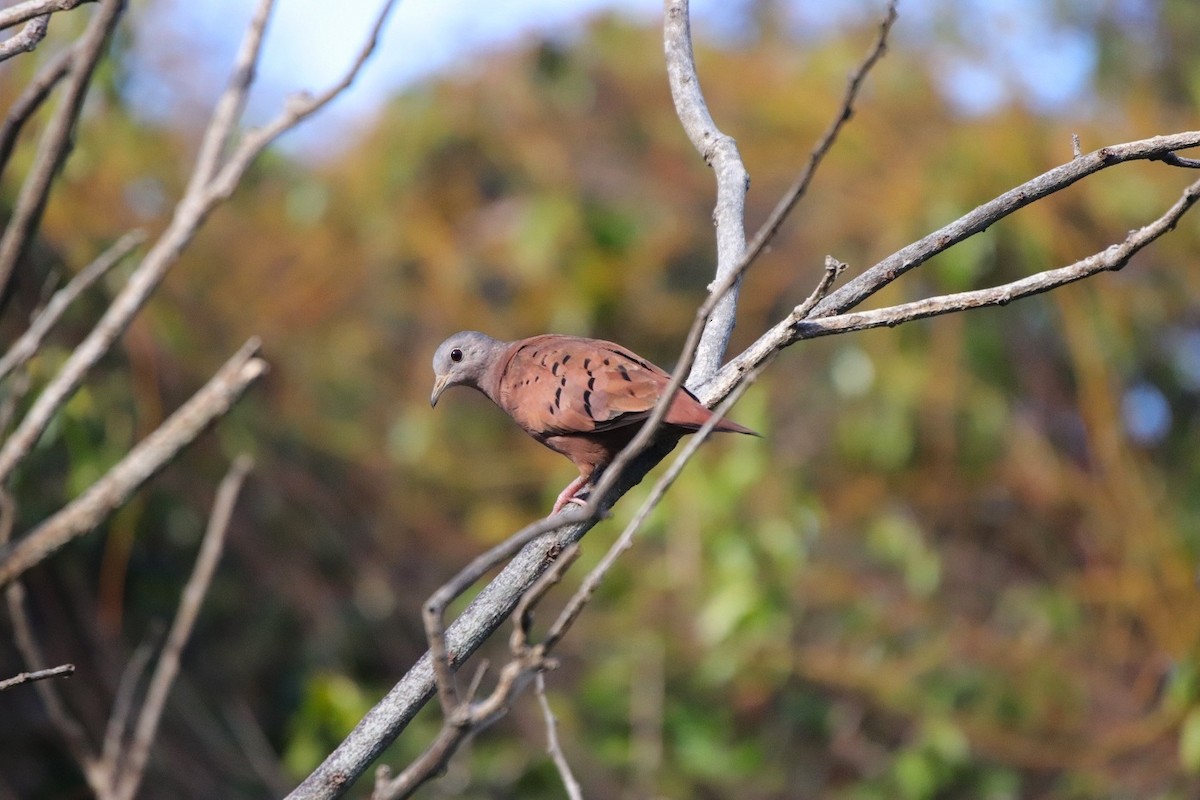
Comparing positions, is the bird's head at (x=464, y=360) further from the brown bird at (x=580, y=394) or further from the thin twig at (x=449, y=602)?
the thin twig at (x=449, y=602)

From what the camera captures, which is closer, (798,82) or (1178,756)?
(1178,756)

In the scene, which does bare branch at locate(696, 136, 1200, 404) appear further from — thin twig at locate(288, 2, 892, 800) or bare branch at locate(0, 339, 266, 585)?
bare branch at locate(0, 339, 266, 585)

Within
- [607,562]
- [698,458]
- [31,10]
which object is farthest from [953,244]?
[698,458]

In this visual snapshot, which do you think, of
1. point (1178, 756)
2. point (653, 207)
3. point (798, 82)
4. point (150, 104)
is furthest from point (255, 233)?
point (1178, 756)

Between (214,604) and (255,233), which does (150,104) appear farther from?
(214,604)

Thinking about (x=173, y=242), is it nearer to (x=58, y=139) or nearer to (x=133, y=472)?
(x=58, y=139)

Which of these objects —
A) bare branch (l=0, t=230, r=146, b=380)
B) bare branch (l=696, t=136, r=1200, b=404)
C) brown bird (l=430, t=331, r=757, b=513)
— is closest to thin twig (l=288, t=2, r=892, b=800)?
bare branch (l=696, t=136, r=1200, b=404)
